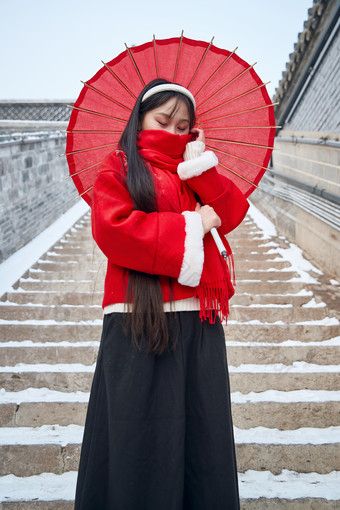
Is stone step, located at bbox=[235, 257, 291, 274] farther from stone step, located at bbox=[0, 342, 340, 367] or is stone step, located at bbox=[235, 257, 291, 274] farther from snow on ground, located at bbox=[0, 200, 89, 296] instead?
snow on ground, located at bbox=[0, 200, 89, 296]

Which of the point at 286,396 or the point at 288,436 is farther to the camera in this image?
the point at 286,396

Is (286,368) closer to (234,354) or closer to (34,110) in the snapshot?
(234,354)

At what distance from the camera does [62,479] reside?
2.23m

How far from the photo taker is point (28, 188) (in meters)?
5.96

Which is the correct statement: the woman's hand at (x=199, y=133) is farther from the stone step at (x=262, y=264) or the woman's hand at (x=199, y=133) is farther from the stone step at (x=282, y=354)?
the stone step at (x=262, y=264)

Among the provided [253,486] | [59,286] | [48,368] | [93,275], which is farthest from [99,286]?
[253,486]

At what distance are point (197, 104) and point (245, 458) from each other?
179cm

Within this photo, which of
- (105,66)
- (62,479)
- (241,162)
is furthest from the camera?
(62,479)

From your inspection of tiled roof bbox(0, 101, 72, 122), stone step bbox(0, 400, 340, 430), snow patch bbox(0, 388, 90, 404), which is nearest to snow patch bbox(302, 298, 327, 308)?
stone step bbox(0, 400, 340, 430)

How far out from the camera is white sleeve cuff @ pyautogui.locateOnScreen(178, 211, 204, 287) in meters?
1.32

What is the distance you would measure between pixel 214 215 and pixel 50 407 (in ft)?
5.83

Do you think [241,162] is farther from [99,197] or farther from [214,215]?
[99,197]

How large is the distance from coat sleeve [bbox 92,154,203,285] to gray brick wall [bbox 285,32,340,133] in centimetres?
362

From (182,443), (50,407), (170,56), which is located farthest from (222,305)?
(50,407)
